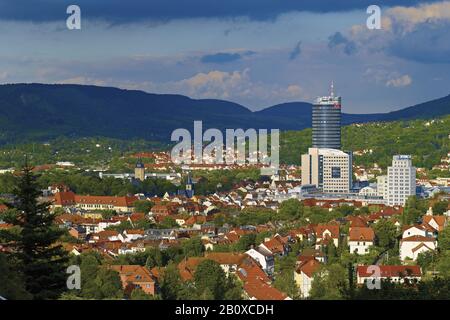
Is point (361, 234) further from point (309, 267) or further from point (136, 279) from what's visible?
point (136, 279)

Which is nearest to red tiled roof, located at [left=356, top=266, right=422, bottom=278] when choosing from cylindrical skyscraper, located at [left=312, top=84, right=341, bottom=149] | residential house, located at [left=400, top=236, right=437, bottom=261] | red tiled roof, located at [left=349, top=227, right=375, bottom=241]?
residential house, located at [left=400, top=236, right=437, bottom=261]

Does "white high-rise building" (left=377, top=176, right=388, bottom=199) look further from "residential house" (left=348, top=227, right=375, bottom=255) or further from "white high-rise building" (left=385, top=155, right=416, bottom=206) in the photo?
"residential house" (left=348, top=227, right=375, bottom=255)

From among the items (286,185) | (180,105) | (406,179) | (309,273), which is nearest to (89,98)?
(180,105)

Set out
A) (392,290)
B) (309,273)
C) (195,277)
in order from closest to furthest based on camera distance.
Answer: (392,290)
(195,277)
(309,273)

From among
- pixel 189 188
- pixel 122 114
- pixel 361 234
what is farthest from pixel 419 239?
pixel 122 114

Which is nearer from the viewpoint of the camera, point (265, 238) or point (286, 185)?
point (265, 238)
